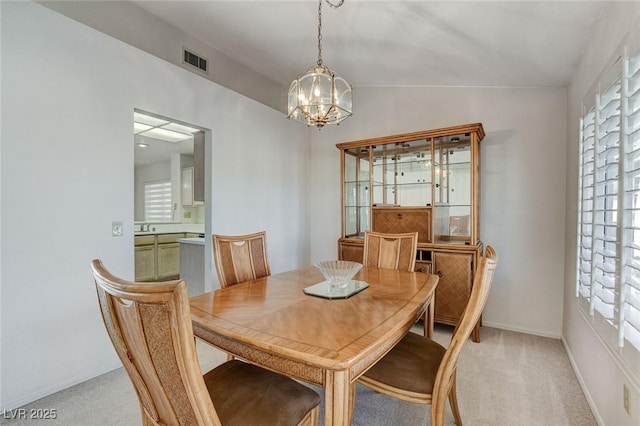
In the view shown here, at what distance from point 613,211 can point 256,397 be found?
1965mm

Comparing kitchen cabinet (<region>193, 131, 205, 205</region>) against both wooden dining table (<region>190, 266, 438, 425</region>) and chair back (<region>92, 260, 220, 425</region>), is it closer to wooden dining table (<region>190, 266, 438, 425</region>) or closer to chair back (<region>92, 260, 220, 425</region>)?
wooden dining table (<region>190, 266, 438, 425</region>)

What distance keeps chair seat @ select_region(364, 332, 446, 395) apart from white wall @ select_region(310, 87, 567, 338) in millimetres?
1983

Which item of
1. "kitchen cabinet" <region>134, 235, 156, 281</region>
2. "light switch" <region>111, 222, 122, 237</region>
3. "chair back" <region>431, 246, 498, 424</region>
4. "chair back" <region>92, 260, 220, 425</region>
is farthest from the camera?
"kitchen cabinet" <region>134, 235, 156, 281</region>

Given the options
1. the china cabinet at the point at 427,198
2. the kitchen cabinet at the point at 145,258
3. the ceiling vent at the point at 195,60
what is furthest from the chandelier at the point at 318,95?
the kitchen cabinet at the point at 145,258

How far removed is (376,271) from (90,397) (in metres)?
2.12

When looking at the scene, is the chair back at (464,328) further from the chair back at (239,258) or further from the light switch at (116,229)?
the light switch at (116,229)

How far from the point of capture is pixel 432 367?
1.59m

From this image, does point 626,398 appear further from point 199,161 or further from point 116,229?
point 199,161

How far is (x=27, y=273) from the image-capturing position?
200 cm

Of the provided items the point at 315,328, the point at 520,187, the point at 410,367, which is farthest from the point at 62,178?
the point at 520,187

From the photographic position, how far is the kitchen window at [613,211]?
1.42 m

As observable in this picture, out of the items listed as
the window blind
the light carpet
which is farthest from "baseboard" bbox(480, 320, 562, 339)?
the window blind

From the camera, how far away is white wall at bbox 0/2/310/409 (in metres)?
1.94

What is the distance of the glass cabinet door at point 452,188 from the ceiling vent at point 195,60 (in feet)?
8.29
